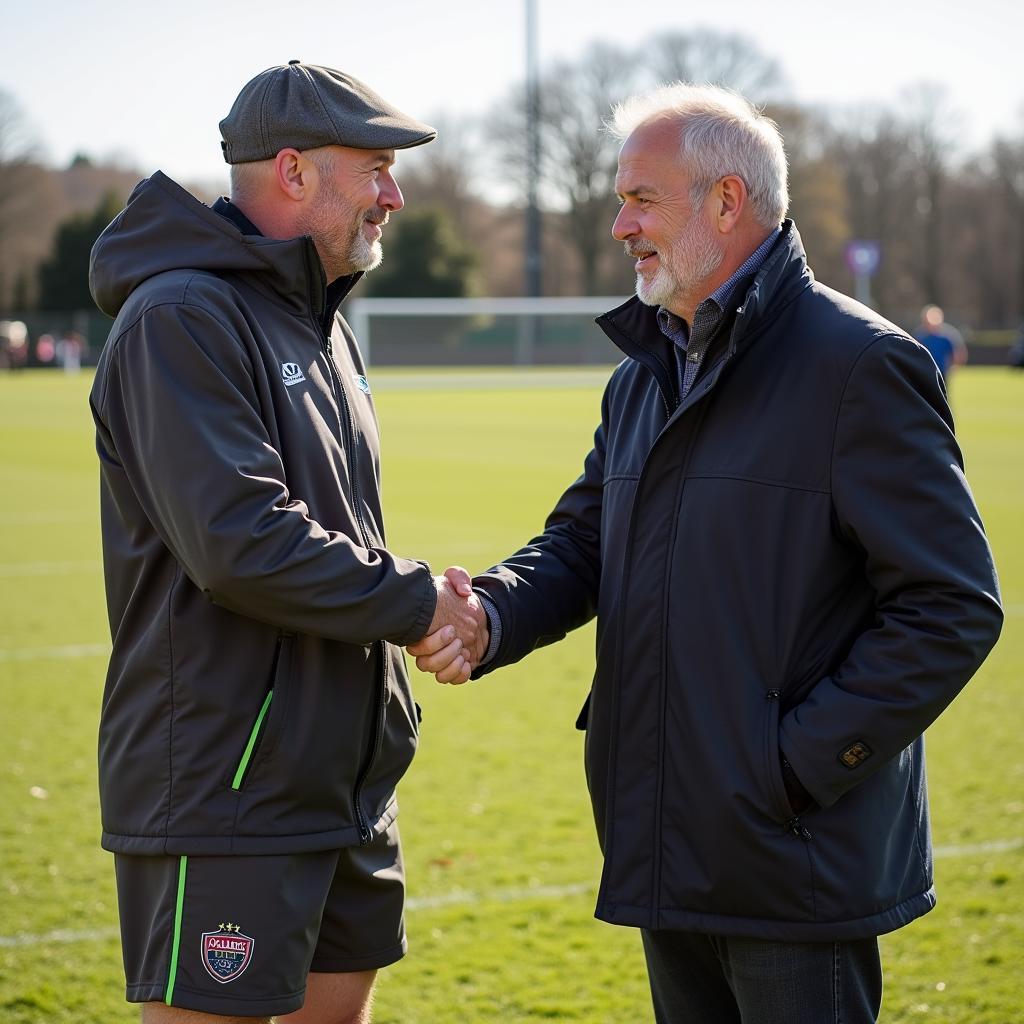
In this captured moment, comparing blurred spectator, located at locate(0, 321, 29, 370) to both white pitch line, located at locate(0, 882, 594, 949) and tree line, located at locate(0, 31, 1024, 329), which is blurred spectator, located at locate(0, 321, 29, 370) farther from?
white pitch line, located at locate(0, 882, 594, 949)

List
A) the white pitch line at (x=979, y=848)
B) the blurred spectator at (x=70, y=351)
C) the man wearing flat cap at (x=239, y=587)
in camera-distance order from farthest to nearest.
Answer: the blurred spectator at (x=70, y=351), the white pitch line at (x=979, y=848), the man wearing flat cap at (x=239, y=587)

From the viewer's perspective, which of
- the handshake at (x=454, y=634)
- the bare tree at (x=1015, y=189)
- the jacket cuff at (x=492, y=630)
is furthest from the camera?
the bare tree at (x=1015, y=189)

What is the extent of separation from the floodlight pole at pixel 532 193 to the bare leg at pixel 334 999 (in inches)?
1655

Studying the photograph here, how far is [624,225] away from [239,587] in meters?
1.22

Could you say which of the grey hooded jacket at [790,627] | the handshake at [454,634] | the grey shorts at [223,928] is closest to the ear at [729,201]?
the grey hooded jacket at [790,627]

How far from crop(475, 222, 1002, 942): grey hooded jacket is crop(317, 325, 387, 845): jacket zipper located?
0.52 metres

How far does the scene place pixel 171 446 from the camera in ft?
9.31

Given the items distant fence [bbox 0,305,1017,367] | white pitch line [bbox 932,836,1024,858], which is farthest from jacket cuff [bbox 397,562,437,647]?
distant fence [bbox 0,305,1017,367]

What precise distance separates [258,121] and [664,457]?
1.20 m

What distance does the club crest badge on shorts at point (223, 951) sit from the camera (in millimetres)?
2934

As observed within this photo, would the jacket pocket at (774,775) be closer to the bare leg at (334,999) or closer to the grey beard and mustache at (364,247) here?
the bare leg at (334,999)

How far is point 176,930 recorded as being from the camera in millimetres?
2941

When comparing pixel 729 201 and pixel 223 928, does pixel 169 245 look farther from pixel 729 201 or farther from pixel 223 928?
pixel 223 928

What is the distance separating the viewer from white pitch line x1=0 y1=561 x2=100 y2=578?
1242 centimetres
